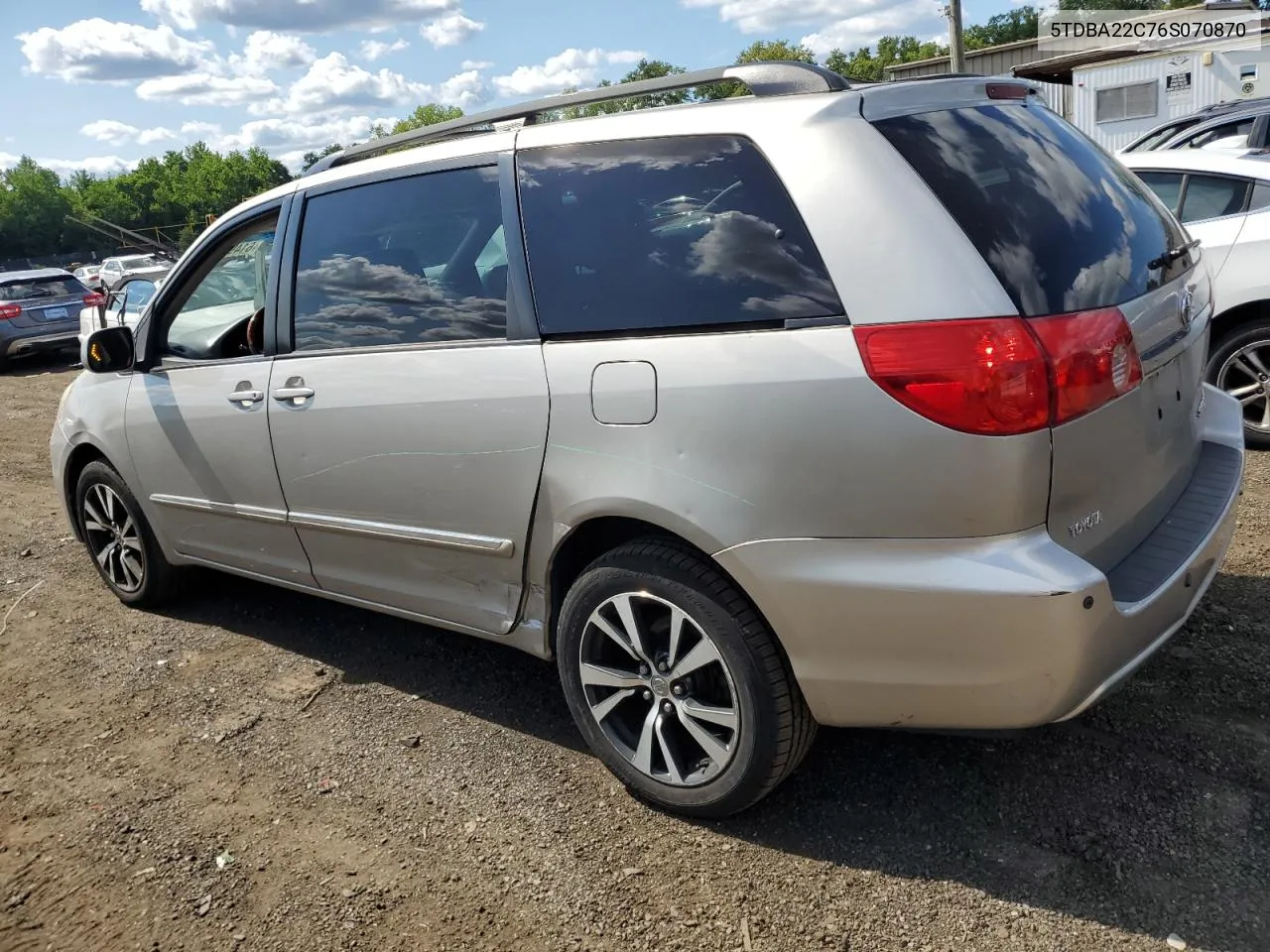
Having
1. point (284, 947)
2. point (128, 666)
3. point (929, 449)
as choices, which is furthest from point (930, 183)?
point (128, 666)

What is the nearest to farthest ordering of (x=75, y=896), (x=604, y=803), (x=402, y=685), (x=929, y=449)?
(x=929, y=449)
(x=75, y=896)
(x=604, y=803)
(x=402, y=685)

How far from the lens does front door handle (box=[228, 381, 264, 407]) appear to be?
3.74 metres

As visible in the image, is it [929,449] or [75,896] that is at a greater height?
[929,449]

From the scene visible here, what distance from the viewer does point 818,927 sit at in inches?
97.3

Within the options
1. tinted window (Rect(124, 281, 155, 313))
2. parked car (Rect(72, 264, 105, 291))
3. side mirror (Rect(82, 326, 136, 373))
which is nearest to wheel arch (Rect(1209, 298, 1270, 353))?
side mirror (Rect(82, 326, 136, 373))

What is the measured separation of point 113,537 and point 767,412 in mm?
3710

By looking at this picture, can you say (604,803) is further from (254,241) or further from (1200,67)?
(1200,67)

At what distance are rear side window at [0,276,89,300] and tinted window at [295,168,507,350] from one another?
45.8 feet

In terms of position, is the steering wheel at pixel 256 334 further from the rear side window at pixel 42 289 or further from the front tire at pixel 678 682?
the rear side window at pixel 42 289

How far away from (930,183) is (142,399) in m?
3.33

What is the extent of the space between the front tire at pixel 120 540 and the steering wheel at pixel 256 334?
1.16 metres

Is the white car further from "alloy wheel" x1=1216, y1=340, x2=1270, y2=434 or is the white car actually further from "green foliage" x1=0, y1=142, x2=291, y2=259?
"green foliage" x1=0, y1=142, x2=291, y2=259

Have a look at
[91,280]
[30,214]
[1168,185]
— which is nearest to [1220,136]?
[1168,185]

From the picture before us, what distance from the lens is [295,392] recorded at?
3.59 m
